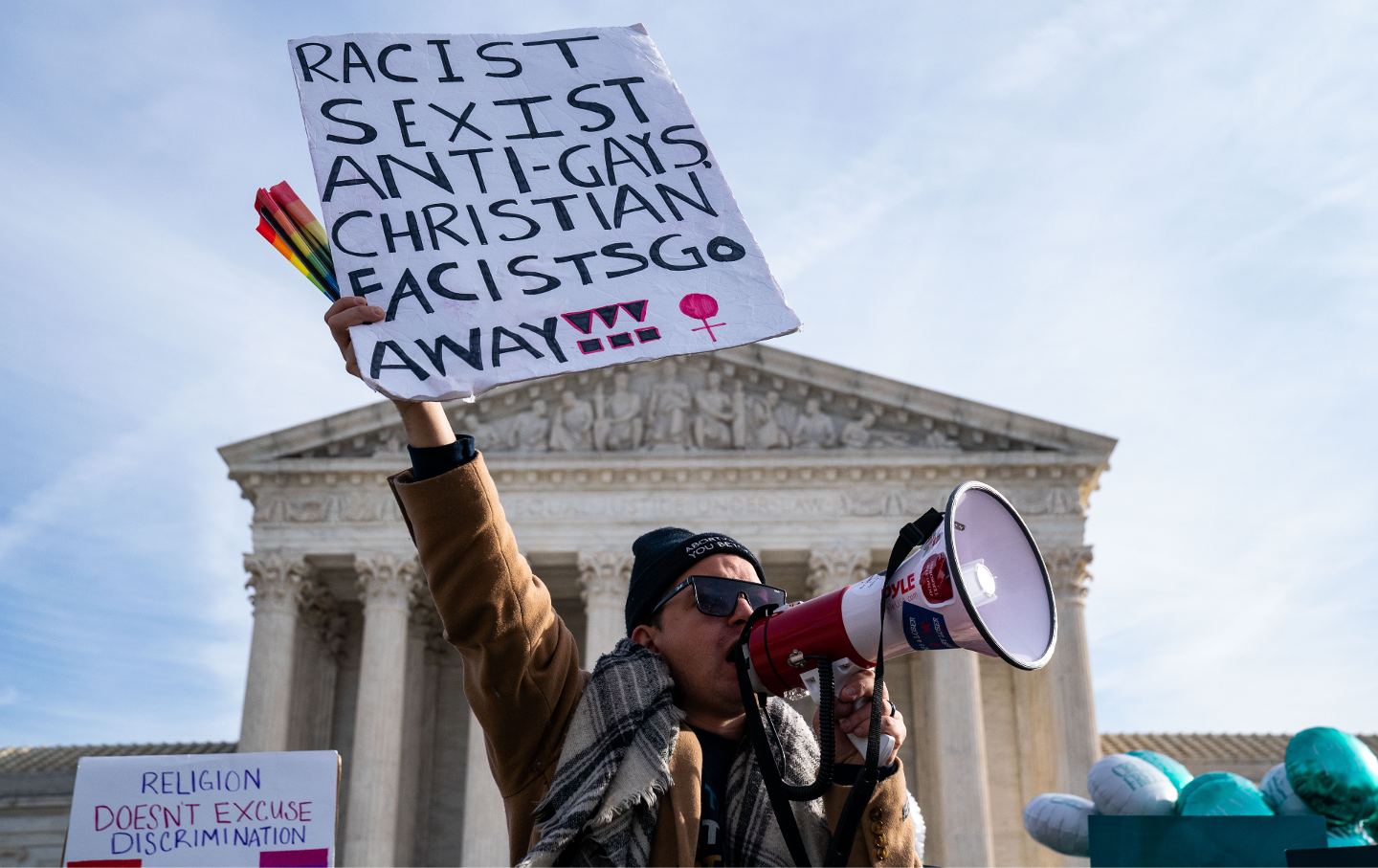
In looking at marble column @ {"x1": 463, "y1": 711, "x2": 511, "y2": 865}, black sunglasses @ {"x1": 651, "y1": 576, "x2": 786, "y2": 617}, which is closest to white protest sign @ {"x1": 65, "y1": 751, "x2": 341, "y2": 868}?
black sunglasses @ {"x1": 651, "y1": 576, "x2": 786, "y2": 617}

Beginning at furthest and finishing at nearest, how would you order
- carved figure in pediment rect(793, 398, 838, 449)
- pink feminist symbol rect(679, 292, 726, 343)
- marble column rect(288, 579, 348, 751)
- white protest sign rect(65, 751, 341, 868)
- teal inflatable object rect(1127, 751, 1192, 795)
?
carved figure in pediment rect(793, 398, 838, 449), marble column rect(288, 579, 348, 751), teal inflatable object rect(1127, 751, 1192, 795), white protest sign rect(65, 751, 341, 868), pink feminist symbol rect(679, 292, 726, 343)

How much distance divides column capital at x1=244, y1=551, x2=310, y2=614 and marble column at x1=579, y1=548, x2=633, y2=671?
6222mm

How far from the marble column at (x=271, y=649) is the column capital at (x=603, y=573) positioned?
617cm

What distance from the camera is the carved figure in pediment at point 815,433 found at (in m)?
31.2

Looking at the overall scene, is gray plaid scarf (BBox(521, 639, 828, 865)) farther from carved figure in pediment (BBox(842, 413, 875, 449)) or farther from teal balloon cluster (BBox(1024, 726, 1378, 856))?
carved figure in pediment (BBox(842, 413, 875, 449))

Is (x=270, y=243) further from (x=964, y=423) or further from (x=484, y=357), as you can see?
(x=964, y=423)

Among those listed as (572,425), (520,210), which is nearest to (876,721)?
(520,210)

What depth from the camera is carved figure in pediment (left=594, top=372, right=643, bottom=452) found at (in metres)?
31.3

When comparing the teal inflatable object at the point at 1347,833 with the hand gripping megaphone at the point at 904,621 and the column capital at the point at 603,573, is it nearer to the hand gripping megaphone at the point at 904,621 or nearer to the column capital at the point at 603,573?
the hand gripping megaphone at the point at 904,621

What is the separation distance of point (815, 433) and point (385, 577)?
32.8 feet

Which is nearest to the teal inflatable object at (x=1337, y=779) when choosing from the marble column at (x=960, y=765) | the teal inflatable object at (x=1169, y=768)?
the teal inflatable object at (x=1169, y=768)

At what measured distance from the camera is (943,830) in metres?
A: 28.3

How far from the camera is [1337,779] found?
10.9m

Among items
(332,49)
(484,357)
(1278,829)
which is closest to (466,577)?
(484,357)
